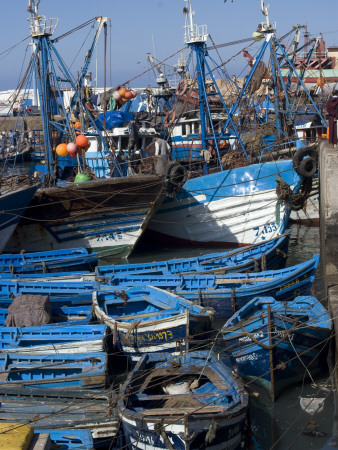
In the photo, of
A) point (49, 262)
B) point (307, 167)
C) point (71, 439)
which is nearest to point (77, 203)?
point (49, 262)

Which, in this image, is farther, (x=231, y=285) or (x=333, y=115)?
(x=333, y=115)

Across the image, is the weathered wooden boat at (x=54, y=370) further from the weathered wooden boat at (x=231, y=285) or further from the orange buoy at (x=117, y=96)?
the orange buoy at (x=117, y=96)

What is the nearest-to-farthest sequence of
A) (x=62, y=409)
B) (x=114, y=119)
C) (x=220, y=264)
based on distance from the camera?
(x=62, y=409)
(x=220, y=264)
(x=114, y=119)

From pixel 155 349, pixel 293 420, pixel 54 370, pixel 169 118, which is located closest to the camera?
pixel 293 420

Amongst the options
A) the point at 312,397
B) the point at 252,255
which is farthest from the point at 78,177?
the point at 312,397

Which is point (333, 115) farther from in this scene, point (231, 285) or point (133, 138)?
point (133, 138)

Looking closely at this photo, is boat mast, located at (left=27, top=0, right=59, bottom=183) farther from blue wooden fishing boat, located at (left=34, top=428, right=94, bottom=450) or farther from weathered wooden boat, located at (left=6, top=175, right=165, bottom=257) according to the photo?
blue wooden fishing boat, located at (left=34, top=428, right=94, bottom=450)

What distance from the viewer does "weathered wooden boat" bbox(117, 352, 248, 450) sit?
6.22 m

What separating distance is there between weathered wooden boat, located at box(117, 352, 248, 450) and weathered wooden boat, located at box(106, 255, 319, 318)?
277 centimetres

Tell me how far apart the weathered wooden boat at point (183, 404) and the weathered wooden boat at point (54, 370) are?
2.44ft

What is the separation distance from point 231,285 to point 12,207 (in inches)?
251

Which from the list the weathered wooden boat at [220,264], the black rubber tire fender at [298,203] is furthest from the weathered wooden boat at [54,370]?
the black rubber tire fender at [298,203]

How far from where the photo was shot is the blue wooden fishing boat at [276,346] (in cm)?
820

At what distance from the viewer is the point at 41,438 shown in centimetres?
595
